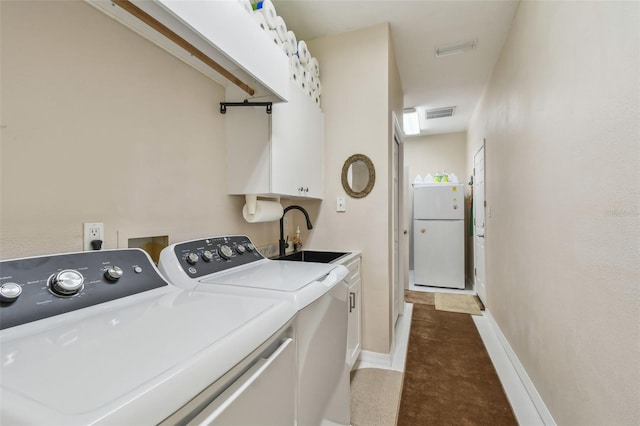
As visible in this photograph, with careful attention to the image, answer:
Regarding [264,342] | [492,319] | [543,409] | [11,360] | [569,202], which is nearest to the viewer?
[11,360]

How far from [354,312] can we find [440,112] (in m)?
3.41

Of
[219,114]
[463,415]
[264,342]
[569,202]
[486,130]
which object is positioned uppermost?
[486,130]

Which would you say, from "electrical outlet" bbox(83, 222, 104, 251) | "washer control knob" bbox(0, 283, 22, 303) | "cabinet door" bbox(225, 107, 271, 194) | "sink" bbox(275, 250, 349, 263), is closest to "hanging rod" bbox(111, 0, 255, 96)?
"cabinet door" bbox(225, 107, 271, 194)

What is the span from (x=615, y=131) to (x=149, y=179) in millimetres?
1810

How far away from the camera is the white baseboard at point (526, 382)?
62.3 inches

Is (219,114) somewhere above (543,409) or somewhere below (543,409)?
above

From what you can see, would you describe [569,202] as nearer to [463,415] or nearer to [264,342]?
[463,415]

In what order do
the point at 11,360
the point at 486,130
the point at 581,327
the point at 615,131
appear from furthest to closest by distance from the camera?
the point at 486,130, the point at 581,327, the point at 615,131, the point at 11,360

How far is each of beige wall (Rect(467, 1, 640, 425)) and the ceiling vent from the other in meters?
1.90

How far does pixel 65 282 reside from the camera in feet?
2.57

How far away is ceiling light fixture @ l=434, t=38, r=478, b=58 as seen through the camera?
103 inches

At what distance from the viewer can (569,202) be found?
1.36 metres

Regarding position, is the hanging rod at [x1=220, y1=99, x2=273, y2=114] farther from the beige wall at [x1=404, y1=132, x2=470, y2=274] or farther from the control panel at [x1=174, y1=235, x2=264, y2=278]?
the beige wall at [x1=404, y1=132, x2=470, y2=274]

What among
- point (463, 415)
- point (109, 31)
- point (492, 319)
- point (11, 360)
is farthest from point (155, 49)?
point (492, 319)
